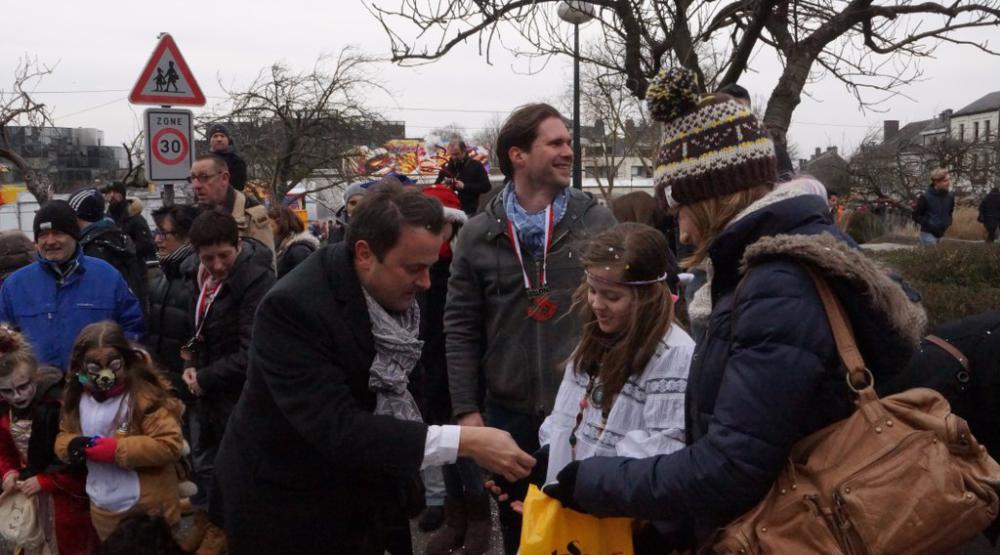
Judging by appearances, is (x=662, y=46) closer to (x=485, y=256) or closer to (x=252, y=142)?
(x=485, y=256)

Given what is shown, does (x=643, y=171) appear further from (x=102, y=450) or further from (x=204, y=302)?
(x=102, y=450)

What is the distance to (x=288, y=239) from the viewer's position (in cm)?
598

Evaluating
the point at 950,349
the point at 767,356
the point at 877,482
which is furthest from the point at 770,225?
the point at 950,349

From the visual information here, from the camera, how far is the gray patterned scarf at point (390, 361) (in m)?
2.45

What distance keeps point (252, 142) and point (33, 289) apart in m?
20.2

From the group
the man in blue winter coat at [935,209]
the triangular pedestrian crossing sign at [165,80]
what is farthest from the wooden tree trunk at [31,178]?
the man in blue winter coat at [935,209]

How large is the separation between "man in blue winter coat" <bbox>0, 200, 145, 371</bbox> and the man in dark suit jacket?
2.45m

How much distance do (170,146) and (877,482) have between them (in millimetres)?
7535

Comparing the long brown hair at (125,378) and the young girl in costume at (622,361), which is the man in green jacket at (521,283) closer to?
the young girl in costume at (622,361)

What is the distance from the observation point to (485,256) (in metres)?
3.52

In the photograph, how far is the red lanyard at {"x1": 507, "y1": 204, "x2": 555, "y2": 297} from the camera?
3414 millimetres

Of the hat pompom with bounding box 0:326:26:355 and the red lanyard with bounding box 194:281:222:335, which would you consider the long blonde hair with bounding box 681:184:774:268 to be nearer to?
the red lanyard with bounding box 194:281:222:335

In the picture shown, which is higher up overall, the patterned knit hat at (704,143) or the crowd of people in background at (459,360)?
the patterned knit hat at (704,143)

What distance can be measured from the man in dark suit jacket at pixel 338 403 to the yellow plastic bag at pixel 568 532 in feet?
0.73
